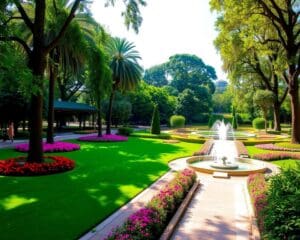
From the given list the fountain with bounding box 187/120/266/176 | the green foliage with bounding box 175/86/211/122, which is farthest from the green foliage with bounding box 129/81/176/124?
the fountain with bounding box 187/120/266/176

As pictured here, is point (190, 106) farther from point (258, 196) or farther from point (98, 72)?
point (258, 196)

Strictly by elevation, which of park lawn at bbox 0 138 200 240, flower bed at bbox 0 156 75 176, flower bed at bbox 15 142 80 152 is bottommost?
park lawn at bbox 0 138 200 240

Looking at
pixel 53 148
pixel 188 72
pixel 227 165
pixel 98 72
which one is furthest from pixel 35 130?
pixel 188 72

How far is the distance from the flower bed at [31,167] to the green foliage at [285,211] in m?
8.78

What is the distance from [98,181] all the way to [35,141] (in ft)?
12.4

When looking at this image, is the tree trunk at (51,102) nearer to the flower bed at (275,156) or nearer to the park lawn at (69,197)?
the park lawn at (69,197)

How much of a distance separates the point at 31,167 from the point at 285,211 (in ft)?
31.1

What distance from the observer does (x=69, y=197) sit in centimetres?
786

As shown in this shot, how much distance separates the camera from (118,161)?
1416cm

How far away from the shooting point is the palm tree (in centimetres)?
2925

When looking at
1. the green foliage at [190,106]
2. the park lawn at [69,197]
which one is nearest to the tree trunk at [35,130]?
the park lawn at [69,197]

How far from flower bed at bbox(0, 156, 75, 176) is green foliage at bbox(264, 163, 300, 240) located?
8777 millimetres

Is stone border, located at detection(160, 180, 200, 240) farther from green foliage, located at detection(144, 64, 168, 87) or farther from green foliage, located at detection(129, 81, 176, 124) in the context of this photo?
green foliage, located at detection(144, 64, 168, 87)

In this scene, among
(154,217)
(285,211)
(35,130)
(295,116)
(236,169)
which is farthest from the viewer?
(295,116)
